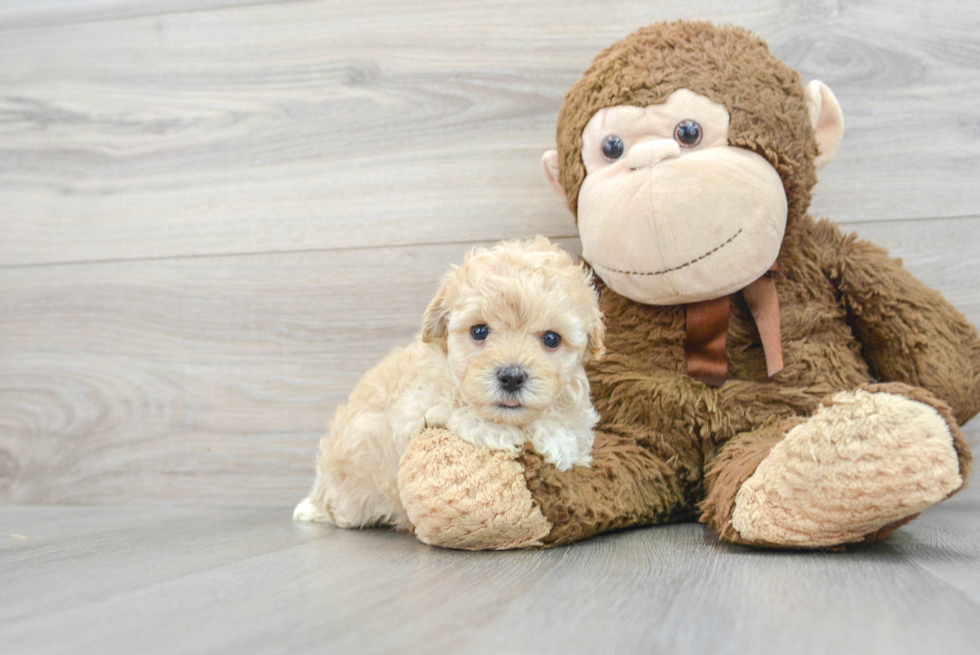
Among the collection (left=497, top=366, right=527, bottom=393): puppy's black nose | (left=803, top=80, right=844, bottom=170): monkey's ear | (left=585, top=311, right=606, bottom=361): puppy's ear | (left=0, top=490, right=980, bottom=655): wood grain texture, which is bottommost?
(left=0, top=490, right=980, bottom=655): wood grain texture

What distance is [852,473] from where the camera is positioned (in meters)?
0.72

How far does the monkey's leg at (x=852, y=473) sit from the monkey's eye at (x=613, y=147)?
1.36 ft

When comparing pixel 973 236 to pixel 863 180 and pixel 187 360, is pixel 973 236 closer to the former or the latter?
pixel 863 180

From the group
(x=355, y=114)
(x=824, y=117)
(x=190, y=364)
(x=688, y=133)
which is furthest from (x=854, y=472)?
(x=190, y=364)

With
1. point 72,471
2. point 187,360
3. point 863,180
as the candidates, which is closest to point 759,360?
point 863,180

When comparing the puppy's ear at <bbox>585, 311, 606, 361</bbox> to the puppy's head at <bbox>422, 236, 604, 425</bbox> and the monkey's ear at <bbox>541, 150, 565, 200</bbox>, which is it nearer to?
the puppy's head at <bbox>422, 236, 604, 425</bbox>

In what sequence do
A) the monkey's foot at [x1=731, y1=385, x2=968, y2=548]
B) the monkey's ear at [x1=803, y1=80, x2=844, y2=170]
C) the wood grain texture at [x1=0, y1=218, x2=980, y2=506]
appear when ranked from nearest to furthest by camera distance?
the monkey's foot at [x1=731, y1=385, x2=968, y2=548] < the monkey's ear at [x1=803, y1=80, x2=844, y2=170] < the wood grain texture at [x1=0, y1=218, x2=980, y2=506]

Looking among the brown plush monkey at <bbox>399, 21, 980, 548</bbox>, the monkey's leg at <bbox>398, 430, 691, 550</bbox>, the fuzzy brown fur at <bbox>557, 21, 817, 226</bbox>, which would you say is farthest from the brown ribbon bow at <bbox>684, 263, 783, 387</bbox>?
the monkey's leg at <bbox>398, 430, 691, 550</bbox>

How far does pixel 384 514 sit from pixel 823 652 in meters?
0.67

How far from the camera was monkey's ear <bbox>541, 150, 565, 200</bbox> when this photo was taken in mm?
1151

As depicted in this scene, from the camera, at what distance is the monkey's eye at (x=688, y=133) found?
0.97 m

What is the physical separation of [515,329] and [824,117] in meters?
0.59

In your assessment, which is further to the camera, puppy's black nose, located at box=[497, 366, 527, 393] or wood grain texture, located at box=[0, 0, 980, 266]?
wood grain texture, located at box=[0, 0, 980, 266]

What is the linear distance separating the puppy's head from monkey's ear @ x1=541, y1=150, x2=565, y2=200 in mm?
273
